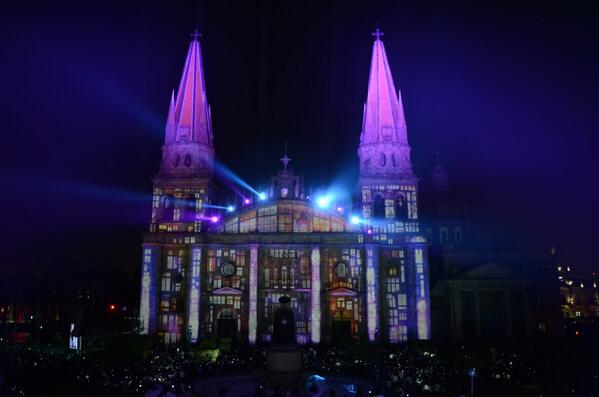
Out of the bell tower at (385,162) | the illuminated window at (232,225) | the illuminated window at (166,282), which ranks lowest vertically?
the illuminated window at (166,282)

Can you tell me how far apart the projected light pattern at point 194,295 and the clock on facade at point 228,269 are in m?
2.36

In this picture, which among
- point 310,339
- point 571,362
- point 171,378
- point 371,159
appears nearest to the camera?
point 171,378

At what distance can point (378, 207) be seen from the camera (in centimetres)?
5450

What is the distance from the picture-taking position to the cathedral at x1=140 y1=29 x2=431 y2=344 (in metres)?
50.6

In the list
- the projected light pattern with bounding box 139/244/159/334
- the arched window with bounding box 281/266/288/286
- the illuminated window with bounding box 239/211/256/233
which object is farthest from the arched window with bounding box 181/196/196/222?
the arched window with bounding box 281/266/288/286

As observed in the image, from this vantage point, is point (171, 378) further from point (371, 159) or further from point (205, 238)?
point (371, 159)

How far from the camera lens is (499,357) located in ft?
113

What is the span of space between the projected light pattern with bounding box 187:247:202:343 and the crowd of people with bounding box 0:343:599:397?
10848mm

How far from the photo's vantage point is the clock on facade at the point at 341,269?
5188 cm

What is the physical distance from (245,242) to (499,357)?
26.5m

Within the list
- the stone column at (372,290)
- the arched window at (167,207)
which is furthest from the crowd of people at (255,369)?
the arched window at (167,207)

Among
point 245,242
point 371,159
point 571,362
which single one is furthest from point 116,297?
point 571,362

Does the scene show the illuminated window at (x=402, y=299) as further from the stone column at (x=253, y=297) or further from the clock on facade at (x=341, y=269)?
the stone column at (x=253, y=297)

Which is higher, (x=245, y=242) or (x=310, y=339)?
(x=245, y=242)
